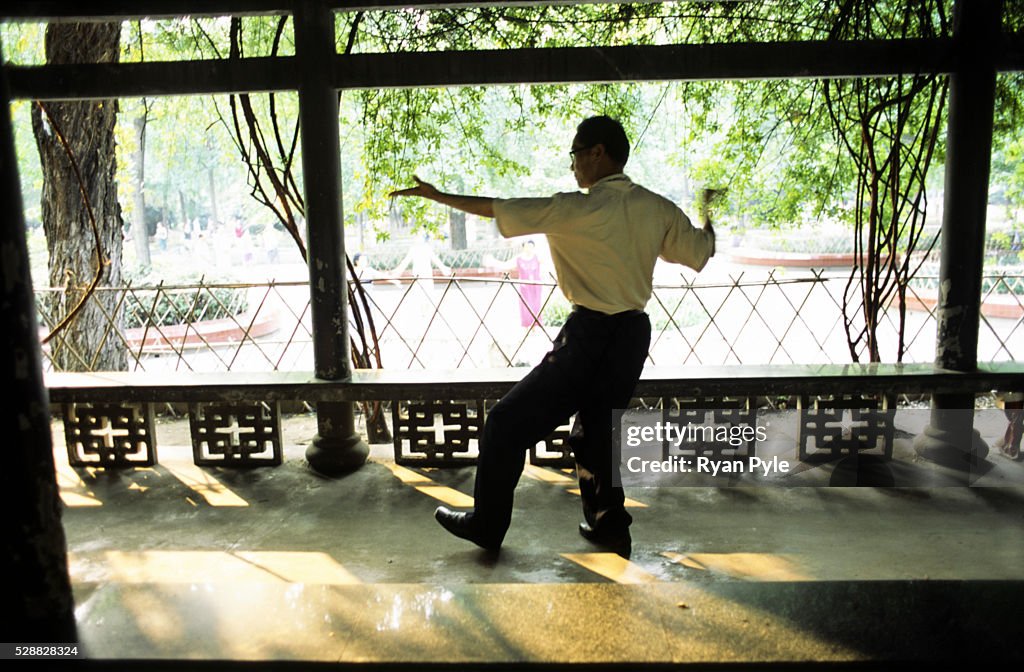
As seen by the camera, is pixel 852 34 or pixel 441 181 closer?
pixel 852 34

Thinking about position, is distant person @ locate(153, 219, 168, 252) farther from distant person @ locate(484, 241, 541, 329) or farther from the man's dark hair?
the man's dark hair

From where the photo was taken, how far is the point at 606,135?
2.68 metres

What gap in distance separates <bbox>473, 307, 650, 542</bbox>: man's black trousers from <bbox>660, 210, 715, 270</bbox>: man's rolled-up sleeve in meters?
0.26

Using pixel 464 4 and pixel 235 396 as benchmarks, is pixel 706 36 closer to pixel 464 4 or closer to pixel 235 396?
pixel 464 4

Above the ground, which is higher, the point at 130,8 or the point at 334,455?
the point at 130,8

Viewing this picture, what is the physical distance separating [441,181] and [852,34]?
9.43ft

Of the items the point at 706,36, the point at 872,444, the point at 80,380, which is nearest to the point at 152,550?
the point at 80,380

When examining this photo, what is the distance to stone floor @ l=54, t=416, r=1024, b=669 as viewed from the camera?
191 cm

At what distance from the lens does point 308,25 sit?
11.5ft

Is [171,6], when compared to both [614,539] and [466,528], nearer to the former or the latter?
[466,528]

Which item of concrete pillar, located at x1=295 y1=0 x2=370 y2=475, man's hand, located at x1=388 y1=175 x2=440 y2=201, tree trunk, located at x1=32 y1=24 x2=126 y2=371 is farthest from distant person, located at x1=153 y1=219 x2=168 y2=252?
man's hand, located at x1=388 y1=175 x2=440 y2=201

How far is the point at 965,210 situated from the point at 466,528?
2659 mm

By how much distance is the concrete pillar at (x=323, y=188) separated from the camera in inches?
139

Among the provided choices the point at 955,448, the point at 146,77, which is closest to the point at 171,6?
the point at 146,77
